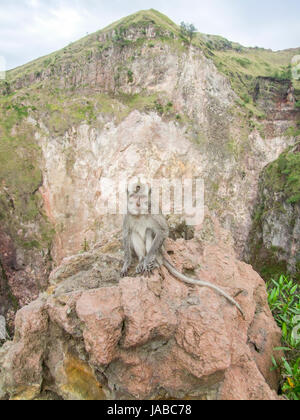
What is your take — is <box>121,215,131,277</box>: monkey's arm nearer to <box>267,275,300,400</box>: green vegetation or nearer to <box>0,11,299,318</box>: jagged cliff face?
<box>267,275,300,400</box>: green vegetation

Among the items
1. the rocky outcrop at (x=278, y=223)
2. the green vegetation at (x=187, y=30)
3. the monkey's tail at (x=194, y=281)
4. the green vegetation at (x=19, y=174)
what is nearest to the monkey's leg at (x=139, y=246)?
the monkey's tail at (x=194, y=281)

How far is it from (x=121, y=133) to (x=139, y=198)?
710 inches

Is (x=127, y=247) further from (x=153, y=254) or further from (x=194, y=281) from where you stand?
Result: (x=194, y=281)

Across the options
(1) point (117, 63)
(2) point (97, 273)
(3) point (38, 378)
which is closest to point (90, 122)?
(1) point (117, 63)

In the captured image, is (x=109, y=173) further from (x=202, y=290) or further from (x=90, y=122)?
(x=202, y=290)

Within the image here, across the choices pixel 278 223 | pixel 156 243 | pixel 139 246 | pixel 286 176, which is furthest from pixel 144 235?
pixel 286 176

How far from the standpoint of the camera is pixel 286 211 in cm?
1691

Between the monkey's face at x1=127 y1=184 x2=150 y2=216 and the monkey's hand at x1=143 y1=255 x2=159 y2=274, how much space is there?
2.35 ft

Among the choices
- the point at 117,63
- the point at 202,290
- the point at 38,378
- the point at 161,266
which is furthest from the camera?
the point at 117,63

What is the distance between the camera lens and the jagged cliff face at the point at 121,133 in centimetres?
1933

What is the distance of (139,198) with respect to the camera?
405cm
